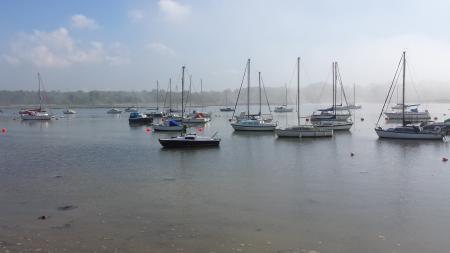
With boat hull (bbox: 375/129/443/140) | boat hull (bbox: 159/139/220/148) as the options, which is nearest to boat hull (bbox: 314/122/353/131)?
boat hull (bbox: 375/129/443/140)

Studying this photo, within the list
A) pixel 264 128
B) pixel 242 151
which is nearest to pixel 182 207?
pixel 242 151

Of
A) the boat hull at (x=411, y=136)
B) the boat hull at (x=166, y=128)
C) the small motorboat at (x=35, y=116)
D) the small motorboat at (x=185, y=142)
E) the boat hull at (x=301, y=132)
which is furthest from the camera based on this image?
the small motorboat at (x=35, y=116)

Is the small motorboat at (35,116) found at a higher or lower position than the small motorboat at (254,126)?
higher

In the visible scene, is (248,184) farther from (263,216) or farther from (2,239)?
(2,239)

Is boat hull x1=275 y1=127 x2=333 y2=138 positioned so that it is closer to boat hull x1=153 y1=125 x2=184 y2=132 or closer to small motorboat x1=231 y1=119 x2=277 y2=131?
small motorboat x1=231 y1=119 x2=277 y2=131

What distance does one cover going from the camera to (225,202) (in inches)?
920

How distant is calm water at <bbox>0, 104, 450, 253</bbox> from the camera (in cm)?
1723

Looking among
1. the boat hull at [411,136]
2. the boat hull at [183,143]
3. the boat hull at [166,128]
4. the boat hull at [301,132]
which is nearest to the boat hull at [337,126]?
the boat hull at [301,132]

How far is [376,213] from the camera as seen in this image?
21.2 m

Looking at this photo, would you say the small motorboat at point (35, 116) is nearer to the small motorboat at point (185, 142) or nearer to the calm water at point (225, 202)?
the calm water at point (225, 202)

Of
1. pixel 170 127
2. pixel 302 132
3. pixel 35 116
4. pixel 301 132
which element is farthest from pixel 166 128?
pixel 35 116

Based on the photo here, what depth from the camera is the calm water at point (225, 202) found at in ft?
56.5

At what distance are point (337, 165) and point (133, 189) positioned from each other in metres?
17.4

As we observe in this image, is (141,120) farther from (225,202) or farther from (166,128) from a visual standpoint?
Answer: (225,202)
